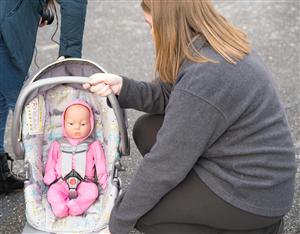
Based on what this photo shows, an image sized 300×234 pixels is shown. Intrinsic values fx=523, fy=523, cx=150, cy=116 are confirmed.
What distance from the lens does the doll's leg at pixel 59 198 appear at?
2191 millimetres

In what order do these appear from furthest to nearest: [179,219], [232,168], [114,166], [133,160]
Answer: [133,160] → [114,166] → [179,219] → [232,168]

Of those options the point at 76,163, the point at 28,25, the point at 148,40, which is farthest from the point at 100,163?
the point at 148,40

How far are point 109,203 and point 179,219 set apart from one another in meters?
0.38

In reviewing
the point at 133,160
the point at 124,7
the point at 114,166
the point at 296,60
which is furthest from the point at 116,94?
the point at 124,7

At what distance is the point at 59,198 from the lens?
87.6 inches

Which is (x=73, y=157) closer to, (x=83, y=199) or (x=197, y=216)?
(x=83, y=199)

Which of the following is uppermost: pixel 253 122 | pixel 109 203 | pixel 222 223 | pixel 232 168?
pixel 253 122

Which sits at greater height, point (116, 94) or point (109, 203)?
point (116, 94)

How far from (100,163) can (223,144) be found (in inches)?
29.3

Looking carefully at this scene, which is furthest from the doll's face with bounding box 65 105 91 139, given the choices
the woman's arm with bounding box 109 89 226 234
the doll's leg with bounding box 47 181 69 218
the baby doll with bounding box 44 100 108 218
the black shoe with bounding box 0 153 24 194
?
the woman's arm with bounding box 109 89 226 234

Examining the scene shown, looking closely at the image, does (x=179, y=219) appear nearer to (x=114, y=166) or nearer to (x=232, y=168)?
(x=232, y=168)

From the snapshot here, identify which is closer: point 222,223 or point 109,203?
point 222,223

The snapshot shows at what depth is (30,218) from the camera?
2129mm

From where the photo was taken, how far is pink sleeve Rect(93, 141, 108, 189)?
7.58 feet
